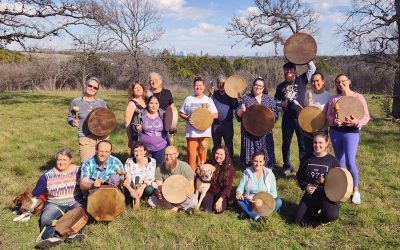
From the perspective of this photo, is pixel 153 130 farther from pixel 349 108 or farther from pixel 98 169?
pixel 349 108

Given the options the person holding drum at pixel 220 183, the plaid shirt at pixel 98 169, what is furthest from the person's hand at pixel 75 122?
the person holding drum at pixel 220 183

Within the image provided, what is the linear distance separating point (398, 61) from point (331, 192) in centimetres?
951

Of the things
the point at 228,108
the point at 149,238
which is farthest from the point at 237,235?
the point at 228,108

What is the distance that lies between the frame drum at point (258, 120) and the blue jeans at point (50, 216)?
268 centimetres

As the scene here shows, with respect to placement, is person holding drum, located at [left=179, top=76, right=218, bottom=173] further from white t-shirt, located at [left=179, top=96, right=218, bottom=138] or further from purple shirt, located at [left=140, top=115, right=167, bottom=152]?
purple shirt, located at [left=140, top=115, right=167, bottom=152]

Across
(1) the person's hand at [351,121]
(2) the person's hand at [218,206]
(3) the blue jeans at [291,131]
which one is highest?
(1) the person's hand at [351,121]

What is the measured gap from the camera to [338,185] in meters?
4.30

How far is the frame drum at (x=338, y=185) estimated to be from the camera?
4.20 m

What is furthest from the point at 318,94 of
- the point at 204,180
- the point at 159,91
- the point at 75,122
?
the point at 75,122

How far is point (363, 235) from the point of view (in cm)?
439

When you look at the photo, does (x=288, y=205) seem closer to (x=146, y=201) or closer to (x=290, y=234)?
(x=290, y=234)

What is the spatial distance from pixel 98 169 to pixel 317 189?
113 inches

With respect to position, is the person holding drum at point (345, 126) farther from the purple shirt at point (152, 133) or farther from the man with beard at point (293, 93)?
the purple shirt at point (152, 133)

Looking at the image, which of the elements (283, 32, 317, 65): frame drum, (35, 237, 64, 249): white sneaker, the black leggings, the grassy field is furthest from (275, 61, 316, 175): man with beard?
(35, 237, 64, 249): white sneaker
